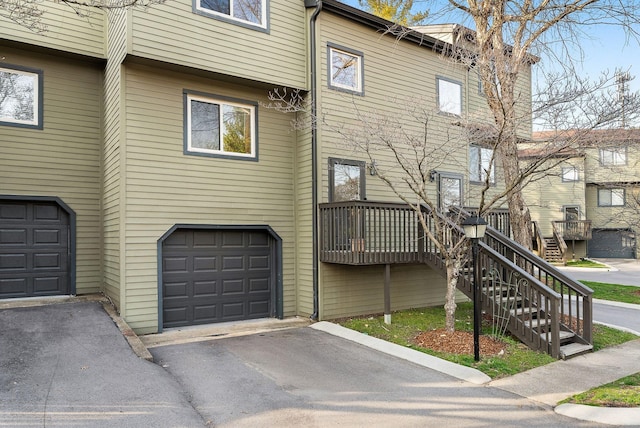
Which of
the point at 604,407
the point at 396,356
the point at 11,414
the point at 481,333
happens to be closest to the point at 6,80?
the point at 11,414

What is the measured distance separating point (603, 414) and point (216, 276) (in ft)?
21.9

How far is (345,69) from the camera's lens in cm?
993

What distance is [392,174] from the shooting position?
1044cm

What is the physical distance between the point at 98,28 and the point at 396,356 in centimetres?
843

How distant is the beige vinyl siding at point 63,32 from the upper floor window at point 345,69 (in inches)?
185

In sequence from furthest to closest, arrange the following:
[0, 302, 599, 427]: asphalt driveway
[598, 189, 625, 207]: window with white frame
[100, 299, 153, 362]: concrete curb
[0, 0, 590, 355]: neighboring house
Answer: [598, 189, 625, 207]: window with white frame < [0, 0, 590, 355]: neighboring house < [100, 299, 153, 362]: concrete curb < [0, 302, 599, 427]: asphalt driveway

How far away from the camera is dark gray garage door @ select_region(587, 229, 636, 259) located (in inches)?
1051

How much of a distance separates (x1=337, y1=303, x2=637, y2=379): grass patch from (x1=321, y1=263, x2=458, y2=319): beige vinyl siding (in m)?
0.27

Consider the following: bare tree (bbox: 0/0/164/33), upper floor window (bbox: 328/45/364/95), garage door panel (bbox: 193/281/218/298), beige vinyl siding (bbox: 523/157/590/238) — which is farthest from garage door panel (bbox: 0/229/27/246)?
beige vinyl siding (bbox: 523/157/590/238)

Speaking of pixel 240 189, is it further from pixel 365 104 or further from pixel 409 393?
pixel 409 393

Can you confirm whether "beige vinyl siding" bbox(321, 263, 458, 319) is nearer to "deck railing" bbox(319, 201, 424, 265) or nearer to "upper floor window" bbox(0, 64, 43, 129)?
"deck railing" bbox(319, 201, 424, 265)

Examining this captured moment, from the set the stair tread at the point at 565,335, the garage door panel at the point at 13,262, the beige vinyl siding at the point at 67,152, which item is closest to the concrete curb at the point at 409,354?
the stair tread at the point at 565,335

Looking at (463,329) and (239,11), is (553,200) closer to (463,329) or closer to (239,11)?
(463,329)

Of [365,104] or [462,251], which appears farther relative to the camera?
[365,104]
